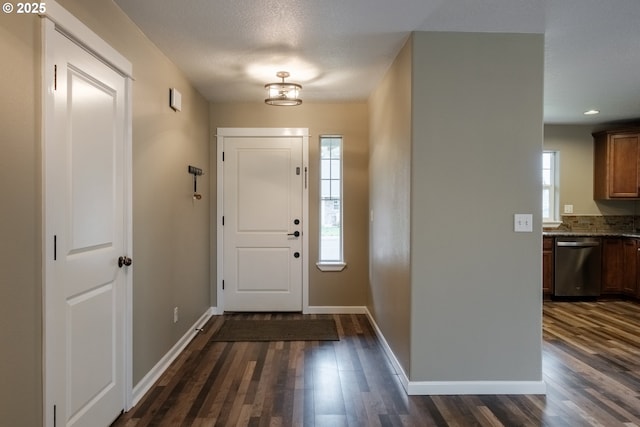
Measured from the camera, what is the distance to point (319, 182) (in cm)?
473

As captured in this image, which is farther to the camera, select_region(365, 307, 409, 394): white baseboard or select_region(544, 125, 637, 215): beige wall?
select_region(544, 125, 637, 215): beige wall

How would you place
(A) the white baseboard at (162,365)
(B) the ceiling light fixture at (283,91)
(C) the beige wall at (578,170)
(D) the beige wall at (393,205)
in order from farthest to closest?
(C) the beige wall at (578,170)
(B) the ceiling light fixture at (283,91)
(D) the beige wall at (393,205)
(A) the white baseboard at (162,365)

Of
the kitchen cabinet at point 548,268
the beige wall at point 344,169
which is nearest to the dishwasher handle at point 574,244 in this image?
the kitchen cabinet at point 548,268

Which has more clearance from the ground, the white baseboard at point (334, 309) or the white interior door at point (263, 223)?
the white interior door at point (263, 223)

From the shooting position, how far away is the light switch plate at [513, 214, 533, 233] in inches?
107

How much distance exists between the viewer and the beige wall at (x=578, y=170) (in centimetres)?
582

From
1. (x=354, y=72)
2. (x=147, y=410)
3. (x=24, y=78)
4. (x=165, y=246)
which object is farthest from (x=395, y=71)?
(x=147, y=410)

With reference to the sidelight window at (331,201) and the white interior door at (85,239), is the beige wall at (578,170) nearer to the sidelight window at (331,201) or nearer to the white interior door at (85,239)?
the sidelight window at (331,201)

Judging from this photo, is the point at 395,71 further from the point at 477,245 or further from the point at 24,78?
the point at 24,78

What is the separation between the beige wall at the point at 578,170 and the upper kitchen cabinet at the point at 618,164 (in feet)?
0.47

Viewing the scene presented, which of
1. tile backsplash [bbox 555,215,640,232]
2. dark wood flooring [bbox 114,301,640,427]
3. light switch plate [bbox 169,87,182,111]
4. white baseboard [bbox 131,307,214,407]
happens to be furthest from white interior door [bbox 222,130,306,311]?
tile backsplash [bbox 555,215,640,232]

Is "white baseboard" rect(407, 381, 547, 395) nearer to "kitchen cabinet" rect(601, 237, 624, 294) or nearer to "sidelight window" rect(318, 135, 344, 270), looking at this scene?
"sidelight window" rect(318, 135, 344, 270)

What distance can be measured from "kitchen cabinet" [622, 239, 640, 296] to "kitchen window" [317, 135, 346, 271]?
3875 millimetres

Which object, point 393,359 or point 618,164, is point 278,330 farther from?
point 618,164
